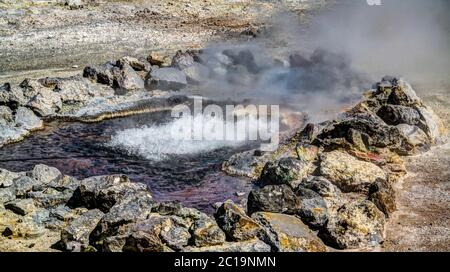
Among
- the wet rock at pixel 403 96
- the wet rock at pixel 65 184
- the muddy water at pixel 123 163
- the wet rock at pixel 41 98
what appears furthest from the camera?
the wet rock at pixel 41 98

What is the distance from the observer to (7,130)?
12.3 metres

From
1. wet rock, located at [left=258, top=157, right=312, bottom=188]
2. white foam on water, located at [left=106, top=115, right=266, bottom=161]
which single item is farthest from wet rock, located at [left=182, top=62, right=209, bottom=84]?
wet rock, located at [left=258, top=157, right=312, bottom=188]

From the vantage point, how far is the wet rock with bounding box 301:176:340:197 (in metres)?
9.12

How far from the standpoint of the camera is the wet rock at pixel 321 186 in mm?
9117

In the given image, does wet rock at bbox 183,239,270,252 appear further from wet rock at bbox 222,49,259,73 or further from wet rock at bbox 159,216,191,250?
wet rock at bbox 222,49,259,73

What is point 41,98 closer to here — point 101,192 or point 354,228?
point 101,192

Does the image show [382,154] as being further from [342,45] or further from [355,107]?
[342,45]

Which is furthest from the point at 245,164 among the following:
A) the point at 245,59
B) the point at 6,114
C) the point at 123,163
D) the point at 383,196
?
the point at 245,59

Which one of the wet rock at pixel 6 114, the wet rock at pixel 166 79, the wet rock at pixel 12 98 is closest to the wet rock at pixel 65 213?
the wet rock at pixel 6 114

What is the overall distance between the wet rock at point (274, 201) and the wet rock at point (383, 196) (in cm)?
129

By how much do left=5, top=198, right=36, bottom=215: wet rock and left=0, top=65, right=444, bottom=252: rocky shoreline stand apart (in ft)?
0.05

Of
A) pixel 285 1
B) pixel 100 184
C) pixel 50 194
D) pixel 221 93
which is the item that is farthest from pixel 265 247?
pixel 285 1

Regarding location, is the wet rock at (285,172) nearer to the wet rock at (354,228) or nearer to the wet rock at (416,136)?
the wet rock at (354,228)

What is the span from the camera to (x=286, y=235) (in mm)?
7594
